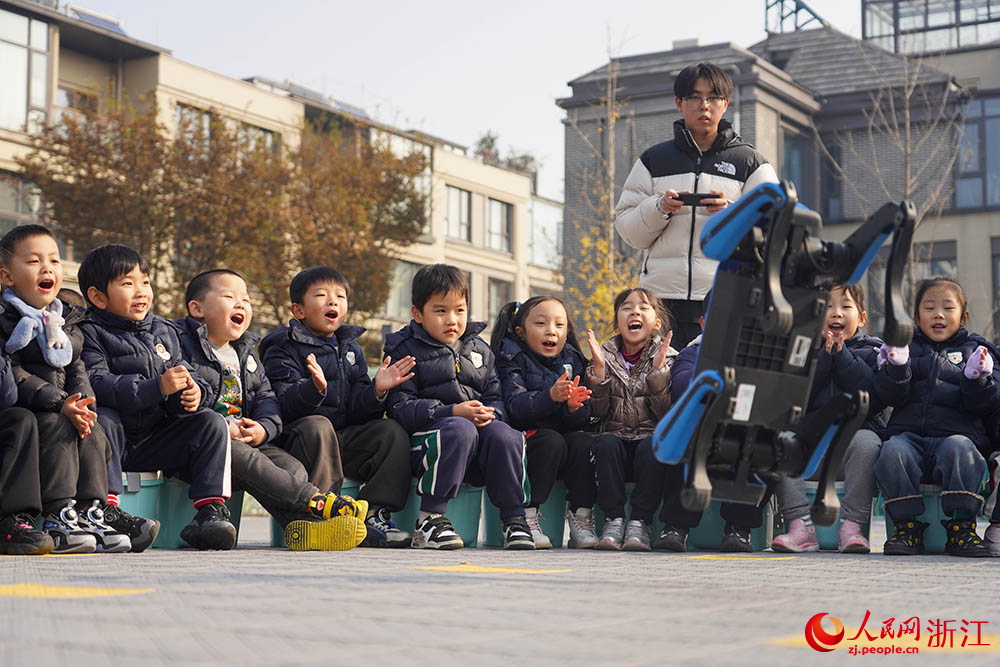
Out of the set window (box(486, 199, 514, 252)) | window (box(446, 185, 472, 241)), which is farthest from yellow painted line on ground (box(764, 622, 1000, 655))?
window (box(486, 199, 514, 252))

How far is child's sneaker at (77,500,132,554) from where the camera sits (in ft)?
16.5

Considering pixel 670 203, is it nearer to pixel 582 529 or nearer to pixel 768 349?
pixel 582 529

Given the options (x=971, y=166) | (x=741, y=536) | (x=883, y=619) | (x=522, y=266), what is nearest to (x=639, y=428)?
(x=741, y=536)

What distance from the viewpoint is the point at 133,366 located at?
18.6 ft

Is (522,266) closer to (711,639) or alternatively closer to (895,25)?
(895,25)

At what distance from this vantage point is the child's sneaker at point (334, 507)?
18.3 ft

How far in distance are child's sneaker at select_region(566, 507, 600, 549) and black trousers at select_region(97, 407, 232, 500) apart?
5.66ft

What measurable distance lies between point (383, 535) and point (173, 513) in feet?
3.20

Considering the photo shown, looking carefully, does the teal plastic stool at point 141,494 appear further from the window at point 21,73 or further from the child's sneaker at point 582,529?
the window at point 21,73

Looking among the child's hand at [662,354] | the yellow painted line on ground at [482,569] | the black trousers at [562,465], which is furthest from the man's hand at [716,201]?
the yellow painted line on ground at [482,569]

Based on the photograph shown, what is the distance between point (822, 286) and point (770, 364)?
0.35 metres

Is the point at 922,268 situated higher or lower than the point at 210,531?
higher

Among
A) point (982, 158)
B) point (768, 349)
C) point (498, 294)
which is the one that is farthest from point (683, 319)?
point (498, 294)

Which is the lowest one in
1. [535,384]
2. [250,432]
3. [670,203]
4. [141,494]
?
[141,494]
